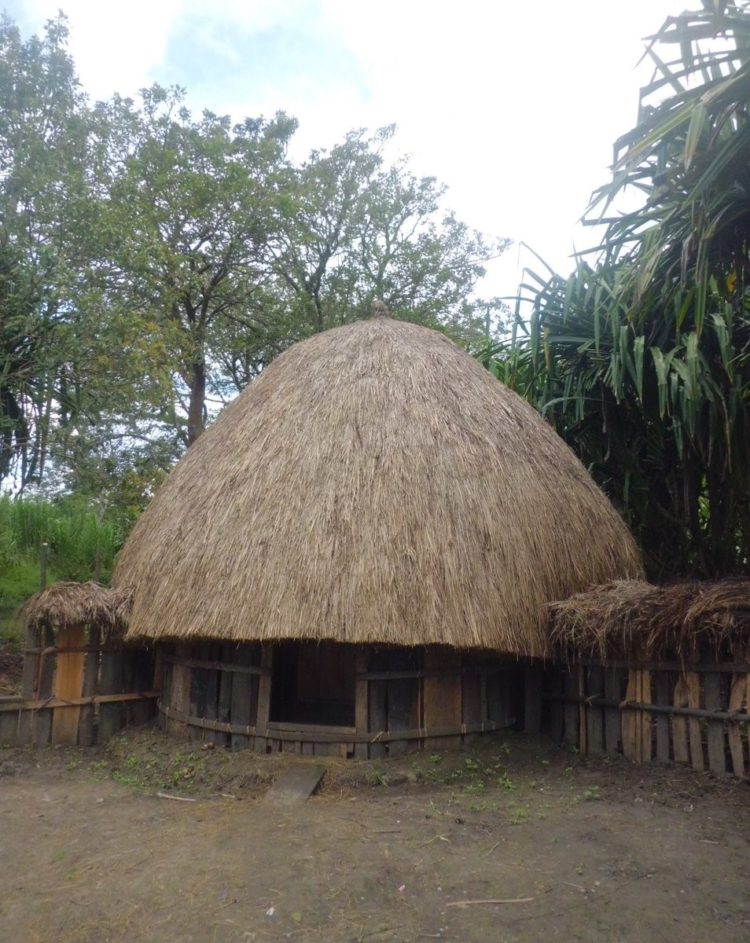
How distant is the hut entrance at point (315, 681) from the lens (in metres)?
8.58

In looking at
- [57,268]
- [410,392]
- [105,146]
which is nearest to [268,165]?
[105,146]

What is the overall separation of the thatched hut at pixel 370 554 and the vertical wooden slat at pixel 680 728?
1.09 meters

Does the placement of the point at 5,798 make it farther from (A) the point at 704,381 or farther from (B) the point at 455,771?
(A) the point at 704,381

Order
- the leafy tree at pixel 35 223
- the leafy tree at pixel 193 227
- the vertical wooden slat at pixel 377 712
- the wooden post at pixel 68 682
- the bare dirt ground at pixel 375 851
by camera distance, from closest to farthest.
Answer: the bare dirt ground at pixel 375 851 → the vertical wooden slat at pixel 377 712 → the wooden post at pixel 68 682 → the leafy tree at pixel 35 223 → the leafy tree at pixel 193 227

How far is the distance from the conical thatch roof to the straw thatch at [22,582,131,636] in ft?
0.64

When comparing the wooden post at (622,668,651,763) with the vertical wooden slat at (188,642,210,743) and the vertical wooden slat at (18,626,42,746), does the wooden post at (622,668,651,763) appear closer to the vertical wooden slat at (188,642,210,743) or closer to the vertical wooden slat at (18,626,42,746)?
the vertical wooden slat at (188,642,210,743)

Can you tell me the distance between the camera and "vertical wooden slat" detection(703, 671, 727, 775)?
5.95m

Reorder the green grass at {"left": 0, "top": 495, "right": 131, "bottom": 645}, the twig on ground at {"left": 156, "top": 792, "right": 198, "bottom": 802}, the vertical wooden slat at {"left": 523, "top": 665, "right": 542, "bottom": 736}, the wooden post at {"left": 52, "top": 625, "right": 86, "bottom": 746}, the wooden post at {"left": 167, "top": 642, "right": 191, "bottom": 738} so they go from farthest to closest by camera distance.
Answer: the green grass at {"left": 0, "top": 495, "right": 131, "bottom": 645} → the vertical wooden slat at {"left": 523, "top": 665, "right": 542, "bottom": 736} → the wooden post at {"left": 52, "top": 625, "right": 86, "bottom": 746} → the wooden post at {"left": 167, "top": 642, "right": 191, "bottom": 738} → the twig on ground at {"left": 156, "top": 792, "right": 198, "bottom": 802}

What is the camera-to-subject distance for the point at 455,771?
21.0ft

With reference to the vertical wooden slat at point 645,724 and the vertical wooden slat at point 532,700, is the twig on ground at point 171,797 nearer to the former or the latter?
the vertical wooden slat at point 532,700

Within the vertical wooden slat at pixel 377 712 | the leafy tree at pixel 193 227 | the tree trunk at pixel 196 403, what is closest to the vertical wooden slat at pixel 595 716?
the vertical wooden slat at pixel 377 712

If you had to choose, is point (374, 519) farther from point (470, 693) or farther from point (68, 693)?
point (68, 693)

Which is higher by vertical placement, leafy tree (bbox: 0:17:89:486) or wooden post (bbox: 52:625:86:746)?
leafy tree (bbox: 0:17:89:486)

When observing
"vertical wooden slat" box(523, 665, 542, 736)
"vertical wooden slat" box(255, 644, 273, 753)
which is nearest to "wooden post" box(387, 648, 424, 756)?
"vertical wooden slat" box(255, 644, 273, 753)
